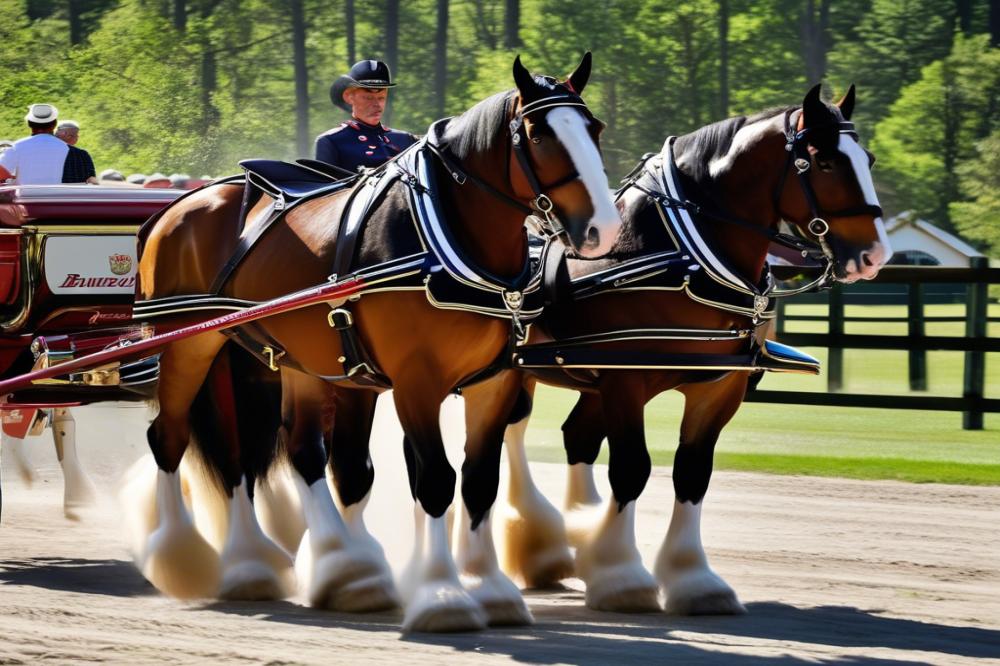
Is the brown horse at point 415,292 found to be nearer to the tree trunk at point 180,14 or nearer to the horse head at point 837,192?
the horse head at point 837,192

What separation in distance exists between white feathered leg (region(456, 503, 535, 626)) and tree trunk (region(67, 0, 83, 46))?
34.5 metres

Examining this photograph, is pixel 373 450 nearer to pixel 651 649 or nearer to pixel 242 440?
pixel 242 440

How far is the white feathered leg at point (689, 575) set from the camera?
18.6 ft

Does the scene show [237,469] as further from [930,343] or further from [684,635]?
[930,343]

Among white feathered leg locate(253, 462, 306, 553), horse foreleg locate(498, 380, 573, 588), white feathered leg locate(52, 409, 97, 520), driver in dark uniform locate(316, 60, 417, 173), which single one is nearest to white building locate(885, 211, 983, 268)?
white feathered leg locate(52, 409, 97, 520)

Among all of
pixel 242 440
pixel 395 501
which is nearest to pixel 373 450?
pixel 395 501

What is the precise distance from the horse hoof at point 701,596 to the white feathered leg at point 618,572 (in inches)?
4.0

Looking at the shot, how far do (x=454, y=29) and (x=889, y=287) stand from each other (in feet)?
57.9

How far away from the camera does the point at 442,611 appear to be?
17.0 ft

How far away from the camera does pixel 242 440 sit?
21.9 feet

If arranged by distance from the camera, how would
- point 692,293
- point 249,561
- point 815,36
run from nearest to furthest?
point 692,293
point 249,561
point 815,36

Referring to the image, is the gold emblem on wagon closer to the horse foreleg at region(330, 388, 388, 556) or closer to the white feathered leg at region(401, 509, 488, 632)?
the horse foreleg at region(330, 388, 388, 556)

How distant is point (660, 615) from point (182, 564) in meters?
1.98

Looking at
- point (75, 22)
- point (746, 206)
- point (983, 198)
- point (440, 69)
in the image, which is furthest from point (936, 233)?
point (746, 206)
